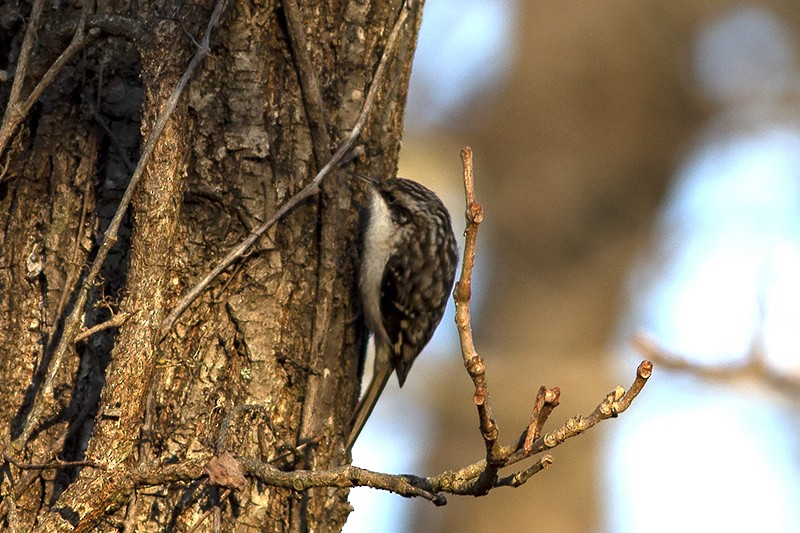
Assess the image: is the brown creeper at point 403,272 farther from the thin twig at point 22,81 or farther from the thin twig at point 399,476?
the thin twig at point 399,476

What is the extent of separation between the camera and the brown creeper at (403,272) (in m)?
3.13

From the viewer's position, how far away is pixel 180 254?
243 cm

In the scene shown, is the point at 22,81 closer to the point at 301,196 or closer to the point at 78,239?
the point at 78,239

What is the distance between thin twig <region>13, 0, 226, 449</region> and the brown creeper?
2.71ft

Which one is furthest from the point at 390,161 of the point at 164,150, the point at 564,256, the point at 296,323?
the point at 564,256

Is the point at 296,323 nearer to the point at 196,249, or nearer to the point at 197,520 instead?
the point at 196,249

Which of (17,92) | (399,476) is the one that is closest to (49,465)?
(399,476)

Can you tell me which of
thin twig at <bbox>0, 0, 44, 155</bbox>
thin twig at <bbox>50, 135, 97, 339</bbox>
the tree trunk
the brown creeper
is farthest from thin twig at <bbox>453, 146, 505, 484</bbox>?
the brown creeper

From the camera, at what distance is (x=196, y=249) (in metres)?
2.46

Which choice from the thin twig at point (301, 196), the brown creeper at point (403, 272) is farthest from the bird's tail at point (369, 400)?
the thin twig at point (301, 196)

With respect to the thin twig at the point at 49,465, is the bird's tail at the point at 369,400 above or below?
above

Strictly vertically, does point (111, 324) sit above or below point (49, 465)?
above

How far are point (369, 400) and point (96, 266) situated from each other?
3.40 ft

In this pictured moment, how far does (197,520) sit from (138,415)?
1.01ft
